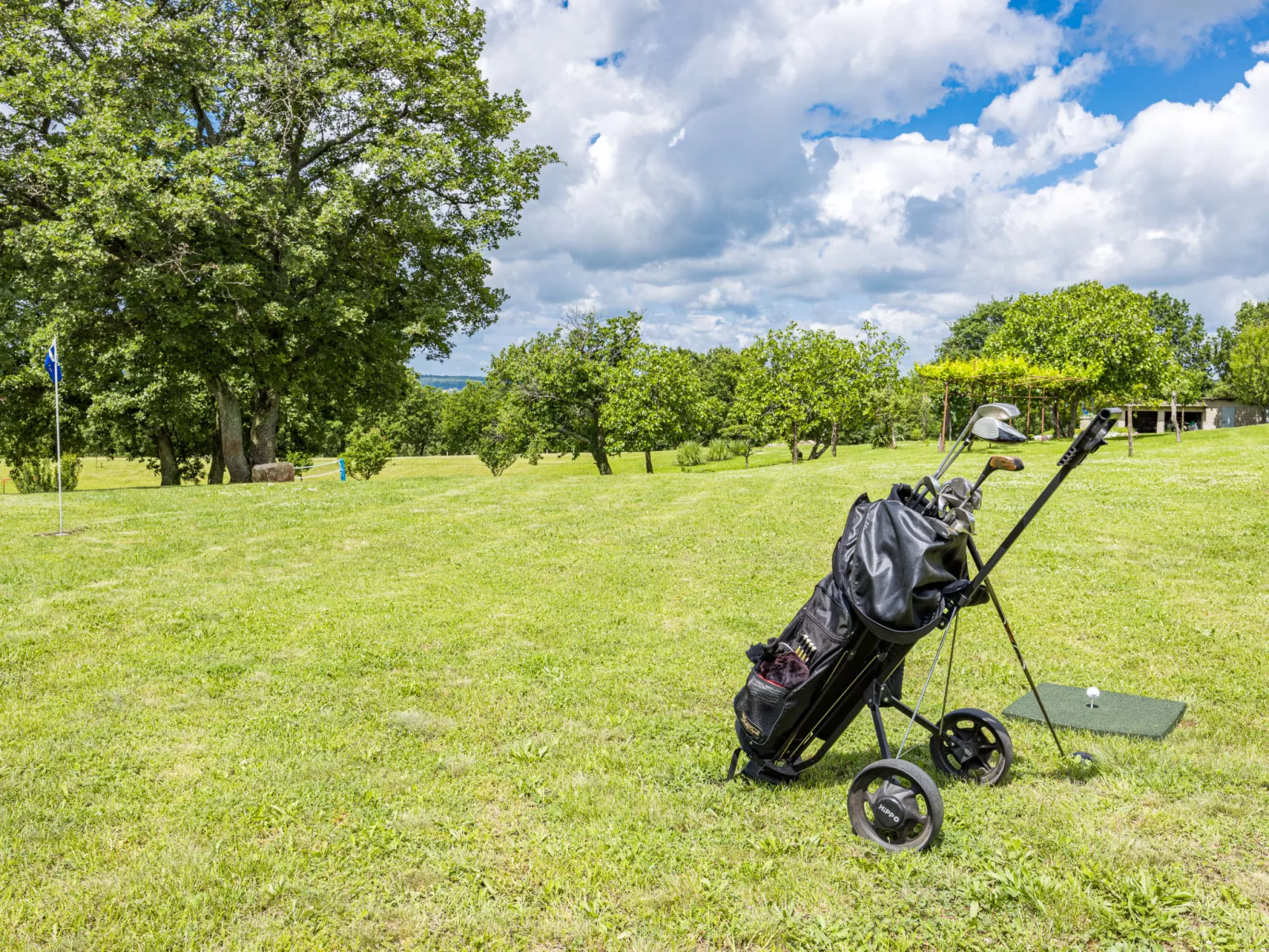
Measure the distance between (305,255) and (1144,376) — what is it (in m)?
41.5

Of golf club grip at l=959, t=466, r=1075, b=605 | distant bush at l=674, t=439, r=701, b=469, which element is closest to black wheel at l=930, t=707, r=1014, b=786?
golf club grip at l=959, t=466, r=1075, b=605

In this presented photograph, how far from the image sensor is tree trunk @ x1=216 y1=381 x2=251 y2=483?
25000 mm

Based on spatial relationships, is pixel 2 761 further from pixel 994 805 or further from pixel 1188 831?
pixel 1188 831

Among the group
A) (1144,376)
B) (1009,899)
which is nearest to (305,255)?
(1009,899)

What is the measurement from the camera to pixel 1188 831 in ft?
13.5

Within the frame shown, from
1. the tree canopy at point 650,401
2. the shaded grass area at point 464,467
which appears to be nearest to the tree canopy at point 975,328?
the shaded grass area at point 464,467

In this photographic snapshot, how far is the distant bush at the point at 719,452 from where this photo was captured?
57344 millimetres

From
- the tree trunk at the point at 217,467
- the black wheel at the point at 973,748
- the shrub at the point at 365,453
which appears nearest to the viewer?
the black wheel at the point at 973,748

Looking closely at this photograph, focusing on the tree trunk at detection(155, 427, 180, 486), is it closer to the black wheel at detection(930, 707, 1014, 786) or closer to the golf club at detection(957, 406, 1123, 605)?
the black wheel at detection(930, 707, 1014, 786)

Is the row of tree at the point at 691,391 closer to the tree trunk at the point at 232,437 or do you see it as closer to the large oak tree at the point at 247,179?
the tree trunk at the point at 232,437

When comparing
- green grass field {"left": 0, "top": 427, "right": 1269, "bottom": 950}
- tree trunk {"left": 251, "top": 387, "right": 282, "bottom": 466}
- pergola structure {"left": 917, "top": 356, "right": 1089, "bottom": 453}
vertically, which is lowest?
green grass field {"left": 0, "top": 427, "right": 1269, "bottom": 950}

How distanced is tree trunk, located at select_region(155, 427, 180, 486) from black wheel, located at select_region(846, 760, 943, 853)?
1478 inches

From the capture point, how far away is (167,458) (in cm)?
3528

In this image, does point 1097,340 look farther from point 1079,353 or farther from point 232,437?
point 232,437
